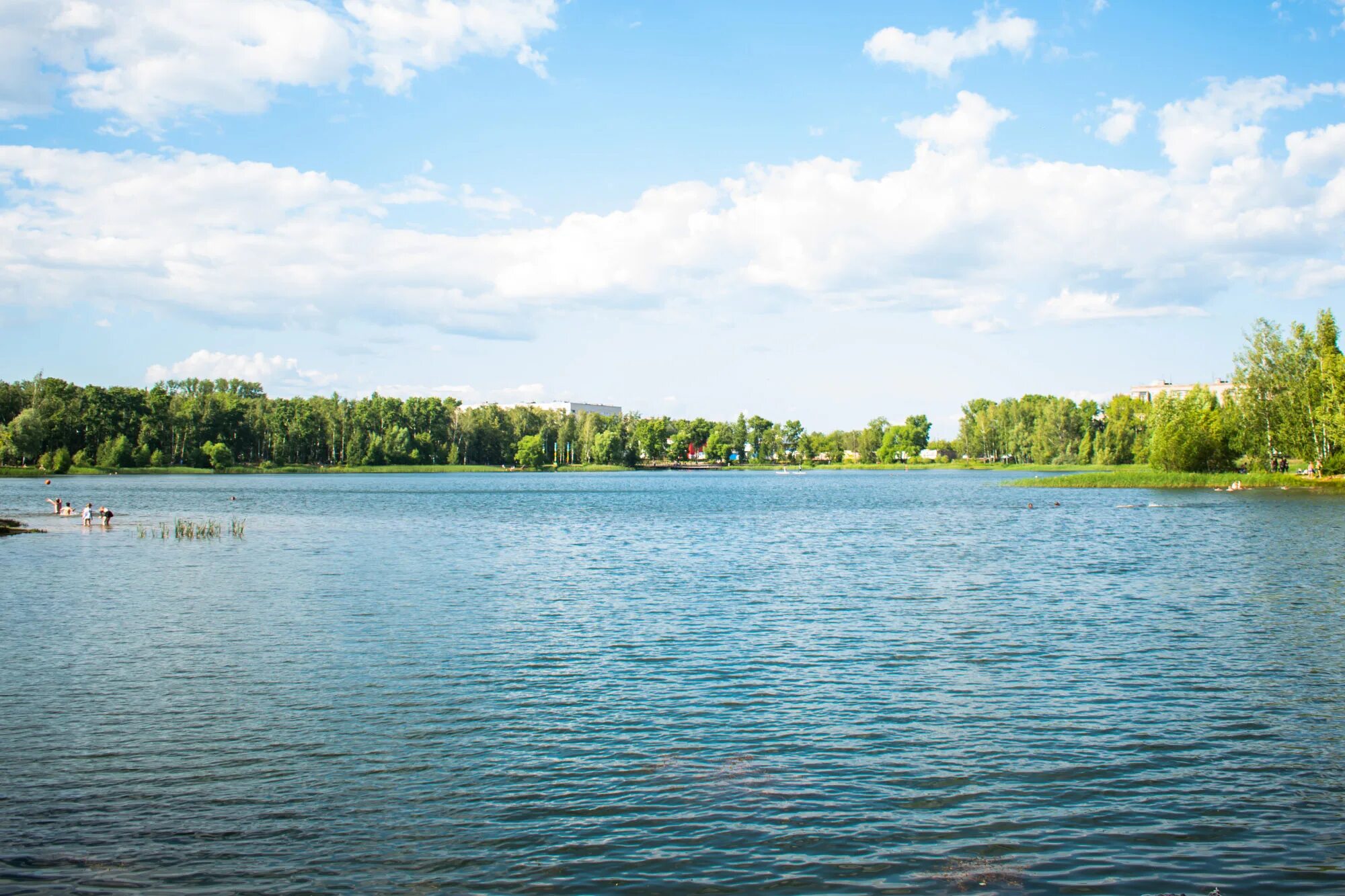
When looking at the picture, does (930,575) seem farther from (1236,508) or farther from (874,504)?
(874,504)

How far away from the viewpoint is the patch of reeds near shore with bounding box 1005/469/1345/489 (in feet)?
280

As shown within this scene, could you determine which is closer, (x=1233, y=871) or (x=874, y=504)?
(x=1233, y=871)

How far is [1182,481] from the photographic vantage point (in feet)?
306

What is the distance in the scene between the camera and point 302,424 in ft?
582

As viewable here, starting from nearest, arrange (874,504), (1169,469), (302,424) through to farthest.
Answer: (874,504) < (1169,469) < (302,424)

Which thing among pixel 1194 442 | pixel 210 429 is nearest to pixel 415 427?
pixel 210 429

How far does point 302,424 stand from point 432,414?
1026 inches

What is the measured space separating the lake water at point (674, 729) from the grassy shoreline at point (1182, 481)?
204 ft

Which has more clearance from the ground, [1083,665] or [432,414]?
[432,414]

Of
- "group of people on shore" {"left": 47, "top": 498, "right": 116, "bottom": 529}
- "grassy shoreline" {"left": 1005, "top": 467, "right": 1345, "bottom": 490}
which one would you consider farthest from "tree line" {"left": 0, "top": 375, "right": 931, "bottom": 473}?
"grassy shoreline" {"left": 1005, "top": 467, "right": 1345, "bottom": 490}

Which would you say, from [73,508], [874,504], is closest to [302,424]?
[73,508]

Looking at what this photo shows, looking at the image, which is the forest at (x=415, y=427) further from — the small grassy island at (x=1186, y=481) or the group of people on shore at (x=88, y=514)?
the group of people on shore at (x=88, y=514)

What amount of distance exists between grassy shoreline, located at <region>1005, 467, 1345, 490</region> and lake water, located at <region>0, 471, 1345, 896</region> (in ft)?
204

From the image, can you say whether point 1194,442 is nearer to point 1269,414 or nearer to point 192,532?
point 1269,414
